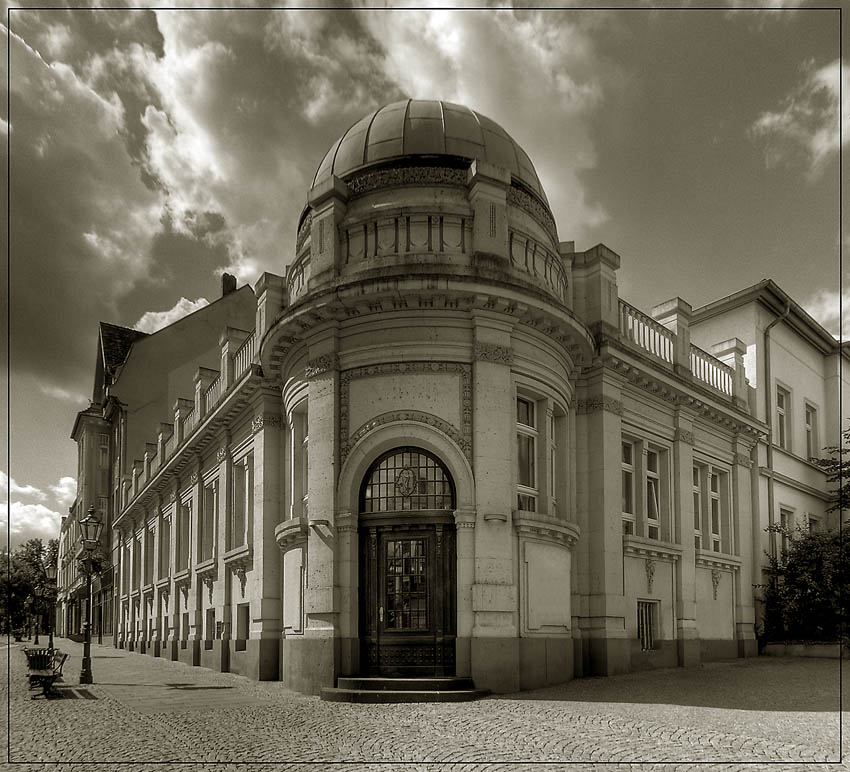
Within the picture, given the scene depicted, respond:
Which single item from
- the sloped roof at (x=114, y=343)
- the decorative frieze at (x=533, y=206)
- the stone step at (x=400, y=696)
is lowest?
the stone step at (x=400, y=696)

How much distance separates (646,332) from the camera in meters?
23.0

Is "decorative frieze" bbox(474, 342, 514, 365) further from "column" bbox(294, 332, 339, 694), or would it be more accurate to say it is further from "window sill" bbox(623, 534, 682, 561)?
"window sill" bbox(623, 534, 682, 561)

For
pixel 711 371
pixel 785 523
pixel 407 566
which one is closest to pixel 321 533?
pixel 407 566

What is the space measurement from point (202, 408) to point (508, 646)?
52.3ft

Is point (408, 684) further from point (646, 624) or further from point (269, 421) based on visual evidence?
point (646, 624)

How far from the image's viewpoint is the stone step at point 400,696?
14.5 metres

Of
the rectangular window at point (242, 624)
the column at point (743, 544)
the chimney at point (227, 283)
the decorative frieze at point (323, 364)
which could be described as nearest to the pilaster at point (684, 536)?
the column at point (743, 544)

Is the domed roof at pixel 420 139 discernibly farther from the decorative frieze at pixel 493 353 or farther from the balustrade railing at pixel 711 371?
the balustrade railing at pixel 711 371

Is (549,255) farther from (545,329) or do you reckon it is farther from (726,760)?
(726,760)

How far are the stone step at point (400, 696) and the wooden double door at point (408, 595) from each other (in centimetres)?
124

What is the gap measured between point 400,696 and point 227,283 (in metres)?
38.1

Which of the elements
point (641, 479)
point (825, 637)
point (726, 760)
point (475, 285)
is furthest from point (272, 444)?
point (825, 637)

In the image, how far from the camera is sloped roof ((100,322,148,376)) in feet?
188

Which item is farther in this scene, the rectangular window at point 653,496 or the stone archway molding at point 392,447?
the rectangular window at point 653,496
